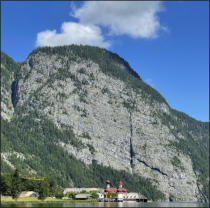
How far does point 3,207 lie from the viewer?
150 m

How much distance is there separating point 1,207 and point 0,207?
2.67 ft

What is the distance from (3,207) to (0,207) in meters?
1.97

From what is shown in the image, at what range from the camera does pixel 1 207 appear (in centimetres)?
15125

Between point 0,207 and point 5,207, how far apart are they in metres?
2.70

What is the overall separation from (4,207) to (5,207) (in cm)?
35

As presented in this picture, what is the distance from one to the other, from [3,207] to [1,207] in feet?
3.81

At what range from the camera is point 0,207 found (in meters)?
152

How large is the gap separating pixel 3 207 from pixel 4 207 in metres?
0.48

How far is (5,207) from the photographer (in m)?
150
